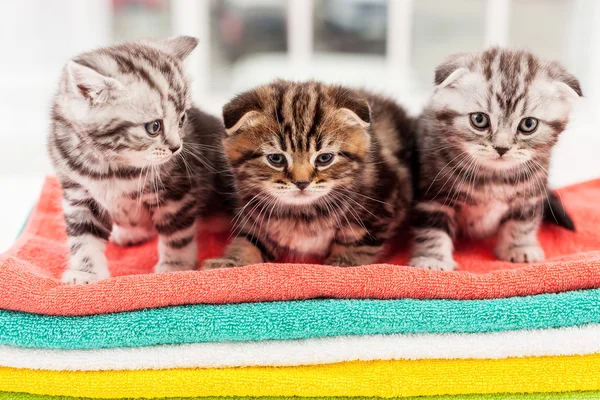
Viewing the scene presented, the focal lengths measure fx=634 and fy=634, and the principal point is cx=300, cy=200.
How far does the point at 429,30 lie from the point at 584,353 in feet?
5.86

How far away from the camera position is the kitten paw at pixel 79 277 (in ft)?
4.55

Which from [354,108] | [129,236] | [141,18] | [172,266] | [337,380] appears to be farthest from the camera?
[141,18]

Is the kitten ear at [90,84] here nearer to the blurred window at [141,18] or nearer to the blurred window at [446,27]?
Result: the blurred window at [141,18]

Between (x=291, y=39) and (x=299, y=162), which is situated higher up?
(x=291, y=39)

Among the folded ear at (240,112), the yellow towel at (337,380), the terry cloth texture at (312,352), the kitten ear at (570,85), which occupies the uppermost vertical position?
the kitten ear at (570,85)

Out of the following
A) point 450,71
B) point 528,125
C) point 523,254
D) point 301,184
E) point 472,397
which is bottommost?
point 472,397

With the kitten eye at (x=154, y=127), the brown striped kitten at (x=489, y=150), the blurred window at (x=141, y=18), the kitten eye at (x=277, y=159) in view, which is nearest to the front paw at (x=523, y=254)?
the brown striped kitten at (x=489, y=150)

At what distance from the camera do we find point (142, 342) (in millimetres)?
1200

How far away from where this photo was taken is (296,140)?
1384 mm

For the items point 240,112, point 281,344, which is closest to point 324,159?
point 240,112

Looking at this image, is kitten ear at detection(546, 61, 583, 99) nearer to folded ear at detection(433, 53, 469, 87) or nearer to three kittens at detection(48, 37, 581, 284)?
three kittens at detection(48, 37, 581, 284)

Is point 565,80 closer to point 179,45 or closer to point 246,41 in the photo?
point 179,45

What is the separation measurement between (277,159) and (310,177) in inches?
3.4

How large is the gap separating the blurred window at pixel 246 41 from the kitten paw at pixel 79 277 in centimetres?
137
